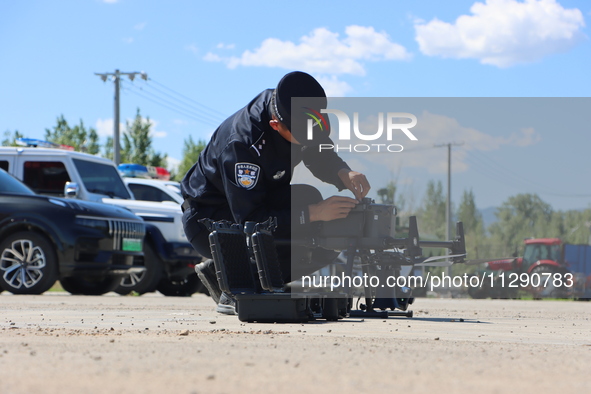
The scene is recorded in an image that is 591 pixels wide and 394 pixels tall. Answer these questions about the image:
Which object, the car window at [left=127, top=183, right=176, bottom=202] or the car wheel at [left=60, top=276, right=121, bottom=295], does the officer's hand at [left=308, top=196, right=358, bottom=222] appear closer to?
the car wheel at [left=60, top=276, right=121, bottom=295]

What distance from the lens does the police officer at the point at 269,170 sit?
17.8ft

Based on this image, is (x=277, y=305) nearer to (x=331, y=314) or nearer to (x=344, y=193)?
(x=331, y=314)

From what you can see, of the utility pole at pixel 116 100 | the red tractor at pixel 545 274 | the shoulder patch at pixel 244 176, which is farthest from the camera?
the utility pole at pixel 116 100

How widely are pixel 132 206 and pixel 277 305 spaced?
28.0 feet

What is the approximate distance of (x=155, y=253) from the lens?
42.4ft

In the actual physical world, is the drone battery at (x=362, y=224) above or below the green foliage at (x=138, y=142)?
below

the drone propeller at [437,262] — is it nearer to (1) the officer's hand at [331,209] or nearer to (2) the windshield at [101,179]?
(1) the officer's hand at [331,209]

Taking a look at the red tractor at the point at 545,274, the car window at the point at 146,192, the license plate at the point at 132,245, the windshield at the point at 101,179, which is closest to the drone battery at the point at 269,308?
the license plate at the point at 132,245

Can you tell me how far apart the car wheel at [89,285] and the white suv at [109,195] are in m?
0.47

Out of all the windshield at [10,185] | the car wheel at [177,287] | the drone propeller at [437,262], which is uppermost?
the windshield at [10,185]

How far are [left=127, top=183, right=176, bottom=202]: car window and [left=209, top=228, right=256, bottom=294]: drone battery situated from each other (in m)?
9.35

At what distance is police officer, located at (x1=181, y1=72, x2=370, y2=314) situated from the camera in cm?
542

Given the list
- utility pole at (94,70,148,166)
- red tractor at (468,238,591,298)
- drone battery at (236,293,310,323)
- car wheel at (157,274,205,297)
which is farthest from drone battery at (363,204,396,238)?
utility pole at (94,70,148,166)

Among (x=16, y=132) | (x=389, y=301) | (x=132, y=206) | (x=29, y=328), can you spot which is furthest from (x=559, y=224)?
(x=16, y=132)
